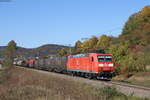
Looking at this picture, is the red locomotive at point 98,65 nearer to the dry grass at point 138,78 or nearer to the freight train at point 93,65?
the freight train at point 93,65

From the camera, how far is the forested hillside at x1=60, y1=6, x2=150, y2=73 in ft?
130

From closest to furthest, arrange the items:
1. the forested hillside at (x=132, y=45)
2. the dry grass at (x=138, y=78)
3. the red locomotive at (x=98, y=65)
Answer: the dry grass at (x=138, y=78) → the red locomotive at (x=98, y=65) → the forested hillside at (x=132, y=45)

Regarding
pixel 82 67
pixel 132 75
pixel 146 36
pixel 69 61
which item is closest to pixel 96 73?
pixel 82 67

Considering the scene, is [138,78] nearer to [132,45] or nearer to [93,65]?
[93,65]

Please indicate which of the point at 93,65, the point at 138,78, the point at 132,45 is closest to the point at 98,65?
the point at 93,65

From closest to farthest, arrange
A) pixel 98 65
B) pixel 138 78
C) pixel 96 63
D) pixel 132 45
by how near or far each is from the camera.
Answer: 1. pixel 98 65
2. pixel 96 63
3. pixel 138 78
4. pixel 132 45

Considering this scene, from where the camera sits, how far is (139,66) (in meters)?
39.2

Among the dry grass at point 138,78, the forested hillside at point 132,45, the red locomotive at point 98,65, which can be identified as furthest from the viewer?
the forested hillside at point 132,45

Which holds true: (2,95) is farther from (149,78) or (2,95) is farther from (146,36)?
(146,36)

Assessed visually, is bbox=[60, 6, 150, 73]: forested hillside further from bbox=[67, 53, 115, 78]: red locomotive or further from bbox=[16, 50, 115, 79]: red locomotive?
bbox=[67, 53, 115, 78]: red locomotive

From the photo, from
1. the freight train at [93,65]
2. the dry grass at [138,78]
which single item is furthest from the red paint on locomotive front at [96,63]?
the dry grass at [138,78]

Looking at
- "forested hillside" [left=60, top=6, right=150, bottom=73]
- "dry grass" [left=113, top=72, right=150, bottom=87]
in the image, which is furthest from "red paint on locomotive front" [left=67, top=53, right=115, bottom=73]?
"dry grass" [left=113, top=72, right=150, bottom=87]

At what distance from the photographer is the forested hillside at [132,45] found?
3969 cm

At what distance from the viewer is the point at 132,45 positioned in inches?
3174
